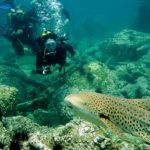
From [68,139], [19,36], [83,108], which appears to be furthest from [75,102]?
[19,36]

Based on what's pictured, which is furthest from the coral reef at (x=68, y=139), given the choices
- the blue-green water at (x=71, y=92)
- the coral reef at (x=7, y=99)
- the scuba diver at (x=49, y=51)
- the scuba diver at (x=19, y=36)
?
the scuba diver at (x=19, y=36)

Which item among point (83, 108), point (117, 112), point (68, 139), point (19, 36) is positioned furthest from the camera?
point (19, 36)

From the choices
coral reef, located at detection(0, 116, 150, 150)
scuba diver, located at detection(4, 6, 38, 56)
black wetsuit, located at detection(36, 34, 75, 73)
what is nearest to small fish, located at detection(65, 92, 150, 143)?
coral reef, located at detection(0, 116, 150, 150)

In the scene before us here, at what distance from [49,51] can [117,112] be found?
13.6 feet

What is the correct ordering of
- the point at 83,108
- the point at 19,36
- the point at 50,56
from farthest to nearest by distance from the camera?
the point at 19,36, the point at 50,56, the point at 83,108

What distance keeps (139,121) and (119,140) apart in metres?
0.33

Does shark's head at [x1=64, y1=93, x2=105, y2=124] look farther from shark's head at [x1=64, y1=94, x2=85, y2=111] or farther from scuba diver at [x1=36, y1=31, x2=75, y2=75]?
scuba diver at [x1=36, y1=31, x2=75, y2=75]

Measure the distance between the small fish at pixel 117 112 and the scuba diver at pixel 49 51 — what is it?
3.86 m

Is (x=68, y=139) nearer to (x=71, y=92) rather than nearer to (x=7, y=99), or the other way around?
(x=7, y=99)

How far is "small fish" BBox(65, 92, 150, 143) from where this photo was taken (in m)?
3.63

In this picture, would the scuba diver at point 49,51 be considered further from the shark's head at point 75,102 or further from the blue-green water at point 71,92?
the shark's head at point 75,102

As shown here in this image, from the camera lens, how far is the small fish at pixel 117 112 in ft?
11.9

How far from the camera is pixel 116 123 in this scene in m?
3.66

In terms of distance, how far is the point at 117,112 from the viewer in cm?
372
